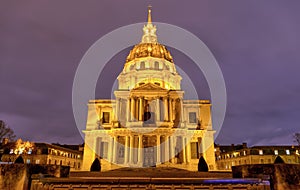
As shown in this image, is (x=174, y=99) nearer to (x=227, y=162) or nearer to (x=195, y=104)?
(x=195, y=104)

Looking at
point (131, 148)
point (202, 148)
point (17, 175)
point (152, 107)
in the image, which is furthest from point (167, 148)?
point (17, 175)

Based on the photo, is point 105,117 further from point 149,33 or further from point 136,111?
point 149,33

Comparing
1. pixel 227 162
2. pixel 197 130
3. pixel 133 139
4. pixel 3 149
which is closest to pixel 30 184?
pixel 133 139

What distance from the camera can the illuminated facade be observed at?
42625 millimetres

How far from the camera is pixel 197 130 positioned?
153 ft

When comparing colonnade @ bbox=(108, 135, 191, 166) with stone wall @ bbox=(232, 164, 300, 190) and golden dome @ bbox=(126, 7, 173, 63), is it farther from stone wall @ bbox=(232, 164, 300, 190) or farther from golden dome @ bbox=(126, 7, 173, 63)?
stone wall @ bbox=(232, 164, 300, 190)

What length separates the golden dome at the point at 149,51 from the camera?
202 feet

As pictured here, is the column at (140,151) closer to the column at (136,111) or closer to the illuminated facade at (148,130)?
the illuminated facade at (148,130)

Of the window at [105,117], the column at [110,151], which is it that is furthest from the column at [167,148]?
the window at [105,117]

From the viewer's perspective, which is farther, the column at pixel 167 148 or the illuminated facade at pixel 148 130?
the illuminated facade at pixel 148 130

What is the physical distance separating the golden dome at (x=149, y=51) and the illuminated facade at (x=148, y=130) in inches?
604

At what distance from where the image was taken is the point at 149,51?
61.8m

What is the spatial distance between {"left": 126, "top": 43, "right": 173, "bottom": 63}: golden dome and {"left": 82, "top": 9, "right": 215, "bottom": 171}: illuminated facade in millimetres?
15334

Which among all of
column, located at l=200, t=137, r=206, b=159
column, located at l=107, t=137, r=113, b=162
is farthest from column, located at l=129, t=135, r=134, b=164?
column, located at l=200, t=137, r=206, b=159
